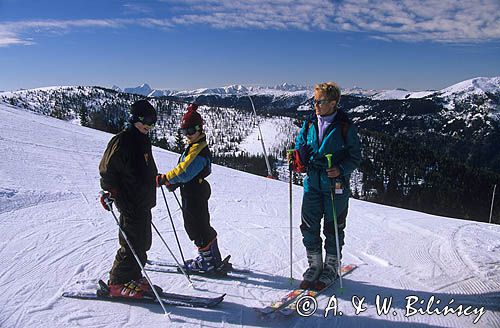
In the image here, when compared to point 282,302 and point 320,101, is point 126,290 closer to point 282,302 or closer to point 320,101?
point 282,302

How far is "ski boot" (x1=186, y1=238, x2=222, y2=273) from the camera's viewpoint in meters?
4.52

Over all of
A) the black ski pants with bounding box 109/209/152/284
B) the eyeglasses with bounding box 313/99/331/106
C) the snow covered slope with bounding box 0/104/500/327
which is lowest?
the snow covered slope with bounding box 0/104/500/327

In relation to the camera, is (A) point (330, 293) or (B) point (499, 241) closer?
(A) point (330, 293)

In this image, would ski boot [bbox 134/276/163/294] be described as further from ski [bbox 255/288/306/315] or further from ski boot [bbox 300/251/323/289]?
ski boot [bbox 300/251/323/289]

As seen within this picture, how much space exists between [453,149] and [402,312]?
18996 cm

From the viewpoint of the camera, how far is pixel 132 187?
12.2 feet

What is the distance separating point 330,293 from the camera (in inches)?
162

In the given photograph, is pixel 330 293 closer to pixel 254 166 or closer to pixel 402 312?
pixel 402 312

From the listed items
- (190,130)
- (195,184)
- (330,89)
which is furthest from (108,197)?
(330,89)

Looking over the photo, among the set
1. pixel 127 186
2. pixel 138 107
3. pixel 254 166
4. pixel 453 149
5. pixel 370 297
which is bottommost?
Result: pixel 453 149

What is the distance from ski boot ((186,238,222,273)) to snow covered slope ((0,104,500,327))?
242 millimetres

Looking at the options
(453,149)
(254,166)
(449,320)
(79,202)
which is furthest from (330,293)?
(453,149)

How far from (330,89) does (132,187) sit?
235 centimetres

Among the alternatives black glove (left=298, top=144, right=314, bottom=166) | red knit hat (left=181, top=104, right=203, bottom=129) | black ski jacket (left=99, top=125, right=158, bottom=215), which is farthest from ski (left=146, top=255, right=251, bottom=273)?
red knit hat (left=181, top=104, right=203, bottom=129)
